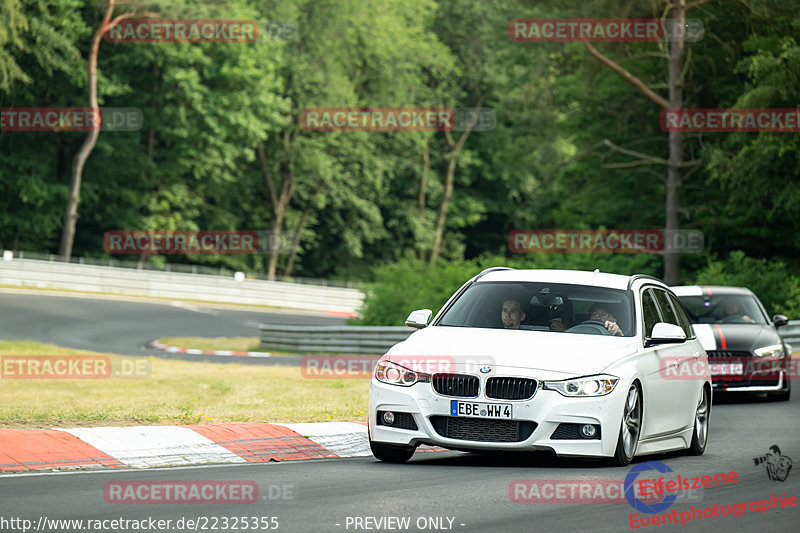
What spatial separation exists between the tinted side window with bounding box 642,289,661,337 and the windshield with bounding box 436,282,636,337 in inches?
7.8

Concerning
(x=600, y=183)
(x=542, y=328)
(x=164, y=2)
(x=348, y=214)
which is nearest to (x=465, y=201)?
(x=348, y=214)

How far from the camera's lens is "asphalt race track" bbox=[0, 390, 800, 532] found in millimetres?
7402

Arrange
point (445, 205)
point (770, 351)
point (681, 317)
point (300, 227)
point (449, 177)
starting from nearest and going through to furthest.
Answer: point (681, 317) < point (770, 351) < point (300, 227) < point (449, 177) < point (445, 205)

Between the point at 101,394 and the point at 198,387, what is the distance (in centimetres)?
192

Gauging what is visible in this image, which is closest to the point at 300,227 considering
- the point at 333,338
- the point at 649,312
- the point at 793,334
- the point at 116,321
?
the point at 116,321

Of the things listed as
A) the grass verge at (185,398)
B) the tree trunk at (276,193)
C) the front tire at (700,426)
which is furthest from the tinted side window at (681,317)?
the tree trunk at (276,193)

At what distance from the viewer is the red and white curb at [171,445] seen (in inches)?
380

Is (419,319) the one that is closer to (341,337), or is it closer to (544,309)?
(544,309)

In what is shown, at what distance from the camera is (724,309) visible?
19672 mm

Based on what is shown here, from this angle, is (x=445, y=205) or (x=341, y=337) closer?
(x=341, y=337)

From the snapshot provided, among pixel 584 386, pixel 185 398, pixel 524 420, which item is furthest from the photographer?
pixel 185 398

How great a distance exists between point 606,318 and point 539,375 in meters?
1.64

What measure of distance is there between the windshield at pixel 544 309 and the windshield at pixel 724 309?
873 centimetres

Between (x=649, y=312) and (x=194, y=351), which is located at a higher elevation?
(x=649, y=312)
